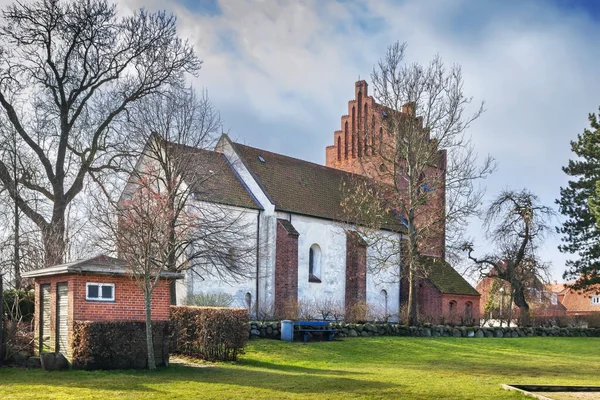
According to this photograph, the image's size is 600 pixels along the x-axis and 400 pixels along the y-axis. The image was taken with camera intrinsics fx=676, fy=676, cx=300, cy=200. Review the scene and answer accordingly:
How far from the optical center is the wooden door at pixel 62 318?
1767 cm

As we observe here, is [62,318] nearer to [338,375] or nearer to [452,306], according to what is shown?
[338,375]

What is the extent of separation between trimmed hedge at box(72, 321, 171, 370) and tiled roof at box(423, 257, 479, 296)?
27219mm

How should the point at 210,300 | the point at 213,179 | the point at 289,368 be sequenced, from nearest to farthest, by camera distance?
1. the point at 289,368
2. the point at 210,300
3. the point at 213,179

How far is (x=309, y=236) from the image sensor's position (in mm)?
37844

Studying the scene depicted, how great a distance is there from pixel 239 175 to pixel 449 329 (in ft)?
45.1

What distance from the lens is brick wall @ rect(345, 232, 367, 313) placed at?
39344 mm

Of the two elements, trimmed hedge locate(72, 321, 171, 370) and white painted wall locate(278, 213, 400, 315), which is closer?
trimmed hedge locate(72, 321, 171, 370)

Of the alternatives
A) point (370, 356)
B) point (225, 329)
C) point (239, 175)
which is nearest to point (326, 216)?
point (239, 175)

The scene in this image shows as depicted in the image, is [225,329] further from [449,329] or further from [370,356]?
[449,329]

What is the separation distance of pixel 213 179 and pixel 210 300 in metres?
6.36

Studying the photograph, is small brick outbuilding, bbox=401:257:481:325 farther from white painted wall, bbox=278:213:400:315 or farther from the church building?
white painted wall, bbox=278:213:400:315

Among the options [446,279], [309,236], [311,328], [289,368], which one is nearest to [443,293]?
[446,279]

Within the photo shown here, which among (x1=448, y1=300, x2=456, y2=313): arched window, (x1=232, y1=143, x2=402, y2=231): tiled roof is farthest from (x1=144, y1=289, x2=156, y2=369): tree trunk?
(x1=448, y1=300, x2=456, y2=313): arched window

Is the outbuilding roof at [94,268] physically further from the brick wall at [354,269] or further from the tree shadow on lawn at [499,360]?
the brick wall at [354,269]
